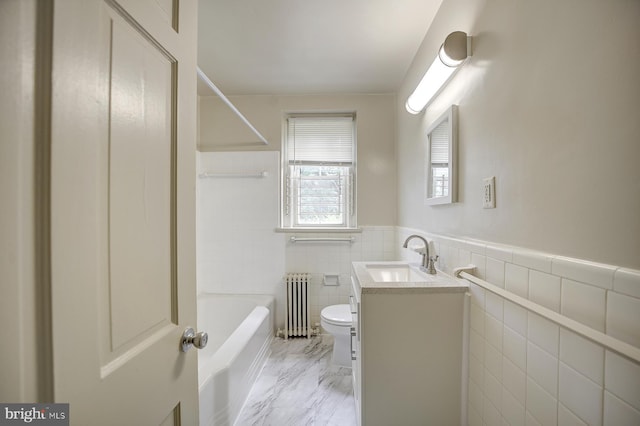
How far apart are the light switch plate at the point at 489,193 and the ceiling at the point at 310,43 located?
1134 millimetres

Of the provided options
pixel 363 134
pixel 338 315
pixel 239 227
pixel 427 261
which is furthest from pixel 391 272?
pixel 239 227

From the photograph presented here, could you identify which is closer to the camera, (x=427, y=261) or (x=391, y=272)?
(x=427, y=261)

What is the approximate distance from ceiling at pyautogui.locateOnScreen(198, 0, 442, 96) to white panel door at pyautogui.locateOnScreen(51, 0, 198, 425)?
104 centimetres

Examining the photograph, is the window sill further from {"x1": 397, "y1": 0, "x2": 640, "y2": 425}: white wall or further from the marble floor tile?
{"x1": 397, "y1": 0, "x2": 640, "y2": 425}: white wall

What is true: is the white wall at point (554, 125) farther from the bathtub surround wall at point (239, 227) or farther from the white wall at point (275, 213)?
the bathtub surround wall at point (239, 227)

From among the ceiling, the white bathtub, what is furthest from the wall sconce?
the white bathtub

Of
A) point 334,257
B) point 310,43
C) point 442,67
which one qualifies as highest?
point 310,43

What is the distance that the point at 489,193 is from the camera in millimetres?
1053

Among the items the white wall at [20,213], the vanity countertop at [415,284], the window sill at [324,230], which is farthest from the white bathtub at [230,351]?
the white wall at [20,213]

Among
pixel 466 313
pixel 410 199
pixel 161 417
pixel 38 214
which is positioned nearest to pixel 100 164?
pixel 38 214

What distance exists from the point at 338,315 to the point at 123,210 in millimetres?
1778

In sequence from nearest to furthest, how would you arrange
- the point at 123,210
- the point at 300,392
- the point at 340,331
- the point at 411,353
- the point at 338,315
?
the point at 123,210 < the point at 411,353 < the point at 300,392 < the point at 340,331 < the point at 338,315

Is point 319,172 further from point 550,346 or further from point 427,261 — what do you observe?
point 550,346

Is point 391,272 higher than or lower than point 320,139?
lower
